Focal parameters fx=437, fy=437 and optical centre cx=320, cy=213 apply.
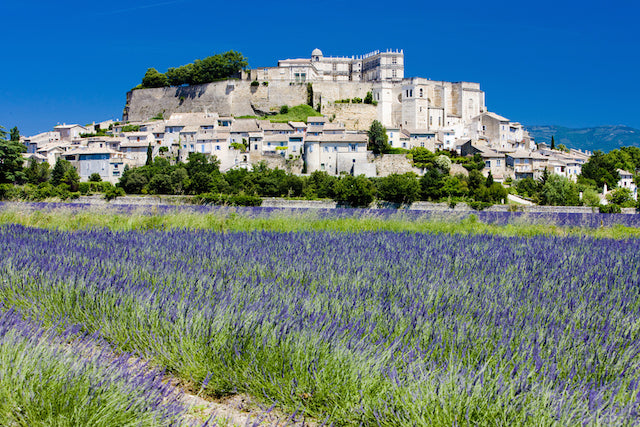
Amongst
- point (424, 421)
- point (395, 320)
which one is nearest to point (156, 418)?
point (424, 421)

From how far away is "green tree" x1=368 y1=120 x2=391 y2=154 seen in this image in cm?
5656

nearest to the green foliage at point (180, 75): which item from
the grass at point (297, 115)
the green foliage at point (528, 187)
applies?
the grass at point (297, 115)

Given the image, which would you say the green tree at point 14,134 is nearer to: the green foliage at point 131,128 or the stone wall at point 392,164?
the green foliage at point 131,128

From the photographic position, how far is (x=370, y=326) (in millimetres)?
2842

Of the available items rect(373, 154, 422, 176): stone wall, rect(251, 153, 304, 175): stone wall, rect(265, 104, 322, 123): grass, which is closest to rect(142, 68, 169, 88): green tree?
rect(265, 104, 322, 123): grass

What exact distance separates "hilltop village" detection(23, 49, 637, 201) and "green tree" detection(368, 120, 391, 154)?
5.98ft

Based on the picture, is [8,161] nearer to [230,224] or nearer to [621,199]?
[230,224]

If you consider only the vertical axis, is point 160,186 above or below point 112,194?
above

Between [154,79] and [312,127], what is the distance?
34.0 metres

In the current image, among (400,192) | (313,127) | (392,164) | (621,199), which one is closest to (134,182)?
(313,127)

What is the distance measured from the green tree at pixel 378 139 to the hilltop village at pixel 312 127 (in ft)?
5.98

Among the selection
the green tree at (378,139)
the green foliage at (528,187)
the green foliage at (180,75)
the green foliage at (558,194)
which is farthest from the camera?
the green foliage at (180,75)

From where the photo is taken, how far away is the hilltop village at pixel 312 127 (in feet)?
172

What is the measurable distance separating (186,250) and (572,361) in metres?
4.81
